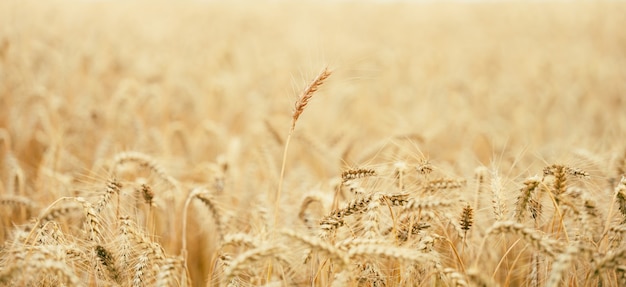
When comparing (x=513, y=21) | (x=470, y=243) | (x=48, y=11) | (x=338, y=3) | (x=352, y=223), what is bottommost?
(x=470, y=243)

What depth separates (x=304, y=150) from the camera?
3980 mm

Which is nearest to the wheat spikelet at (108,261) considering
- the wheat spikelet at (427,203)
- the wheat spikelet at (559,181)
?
the wheat spikelet at (427,203)

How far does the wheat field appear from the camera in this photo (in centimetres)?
143

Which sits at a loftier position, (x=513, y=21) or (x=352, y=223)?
(x=513, y=21)

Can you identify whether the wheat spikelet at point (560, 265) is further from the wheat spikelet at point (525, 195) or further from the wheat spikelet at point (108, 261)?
the wheat spikelet at point (108, 261)

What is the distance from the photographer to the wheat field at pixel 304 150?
4.68ft

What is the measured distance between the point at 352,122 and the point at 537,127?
1.94 meters

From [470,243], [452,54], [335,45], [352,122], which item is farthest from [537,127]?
[335,45]

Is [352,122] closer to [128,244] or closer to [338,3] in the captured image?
[128,244]

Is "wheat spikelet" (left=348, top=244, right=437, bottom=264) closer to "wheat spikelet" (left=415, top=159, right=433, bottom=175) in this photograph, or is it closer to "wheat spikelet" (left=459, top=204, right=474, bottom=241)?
"wheat spikelet" (left=459, top=204, right=474, bottom=241)

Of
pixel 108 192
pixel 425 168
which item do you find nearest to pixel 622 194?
pixel 425 168

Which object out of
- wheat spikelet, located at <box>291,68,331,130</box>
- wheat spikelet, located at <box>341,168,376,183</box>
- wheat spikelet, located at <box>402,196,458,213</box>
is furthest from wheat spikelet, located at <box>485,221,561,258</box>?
wheat spikelet, located at <box>291,68,331,130</box>

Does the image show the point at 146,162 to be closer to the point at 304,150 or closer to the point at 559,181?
the point at 559,181

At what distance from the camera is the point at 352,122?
4953 mm
